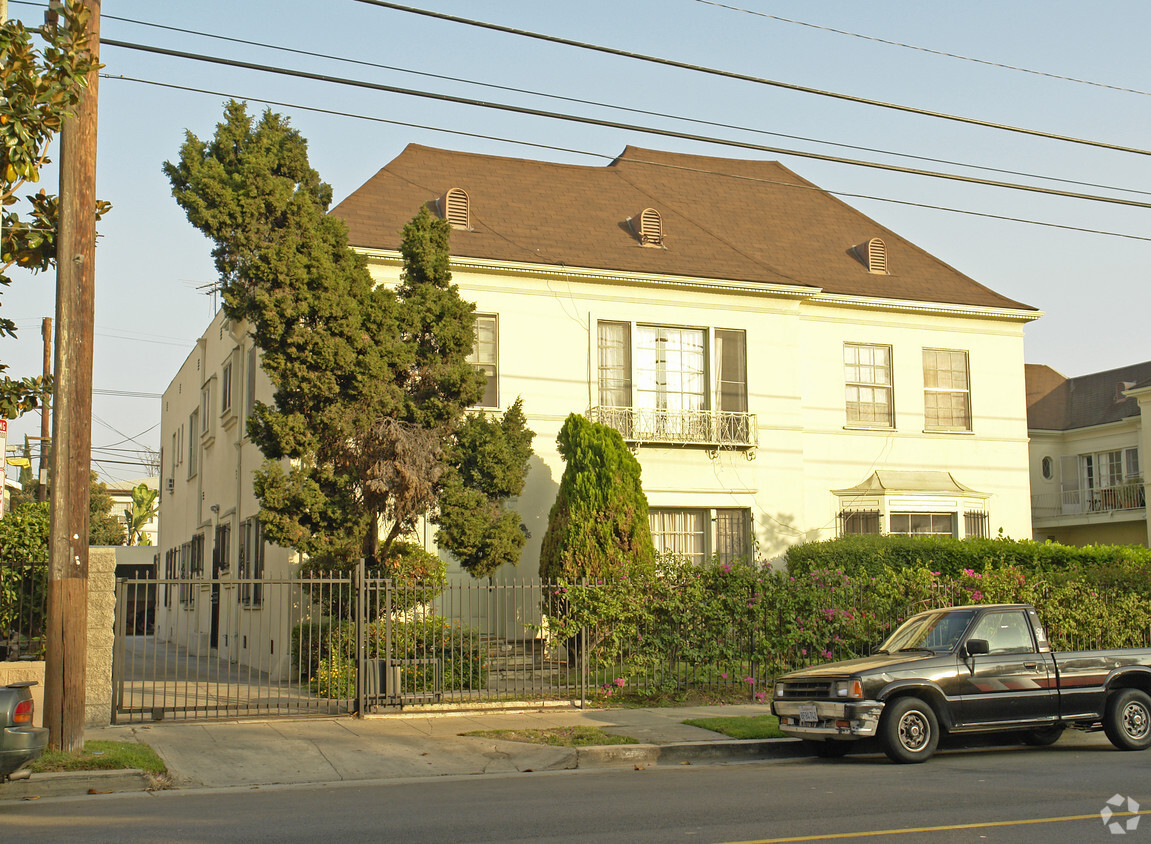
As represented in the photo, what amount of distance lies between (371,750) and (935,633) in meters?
6.33

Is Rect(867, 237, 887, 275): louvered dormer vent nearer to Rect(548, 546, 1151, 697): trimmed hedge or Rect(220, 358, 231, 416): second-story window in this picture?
Rect(548, 546, 1151, 697): trimmed hedge

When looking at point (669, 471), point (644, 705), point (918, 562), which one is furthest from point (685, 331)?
point (644, 705)

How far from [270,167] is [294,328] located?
7.33 feet

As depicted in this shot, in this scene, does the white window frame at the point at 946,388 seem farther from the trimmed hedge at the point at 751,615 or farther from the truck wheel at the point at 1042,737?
the truck wheel at the point at 1042,737

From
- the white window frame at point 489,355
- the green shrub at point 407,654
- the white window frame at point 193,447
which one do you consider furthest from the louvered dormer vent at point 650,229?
the white window frame at point 193,447

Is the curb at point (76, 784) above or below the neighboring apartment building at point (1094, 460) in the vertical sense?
below

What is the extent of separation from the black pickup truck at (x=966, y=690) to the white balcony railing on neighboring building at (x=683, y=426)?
29.1 feet

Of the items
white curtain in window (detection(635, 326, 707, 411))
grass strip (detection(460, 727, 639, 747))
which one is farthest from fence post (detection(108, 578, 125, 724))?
white curtain in window (detection(635, 326, 707, 411))

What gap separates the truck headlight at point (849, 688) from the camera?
11.4 m

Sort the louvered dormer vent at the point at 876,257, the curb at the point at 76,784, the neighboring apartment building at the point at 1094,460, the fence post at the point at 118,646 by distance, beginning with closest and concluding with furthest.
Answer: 1. the curb at the point at 76,784
2. the fence post at the point at 118,646
3. the louvered dormer vent at the point at 876,257
4. the neighboring apartment building at the point at 1094,460

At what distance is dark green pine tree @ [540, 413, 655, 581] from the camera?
18297 millimetres

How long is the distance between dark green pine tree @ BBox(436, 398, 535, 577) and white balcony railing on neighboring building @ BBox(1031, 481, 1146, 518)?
2234 centimetres

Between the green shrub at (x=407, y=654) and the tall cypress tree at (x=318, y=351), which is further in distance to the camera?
the green shrub at (x=407, y=654)

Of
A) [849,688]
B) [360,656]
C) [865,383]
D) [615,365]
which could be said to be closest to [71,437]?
[360,656]
